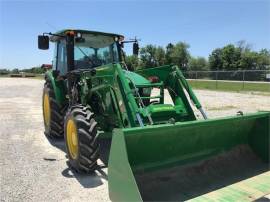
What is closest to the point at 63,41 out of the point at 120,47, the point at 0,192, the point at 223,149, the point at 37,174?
the point at 120,47

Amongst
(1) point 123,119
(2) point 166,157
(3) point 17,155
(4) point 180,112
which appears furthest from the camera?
(3) point 17,155

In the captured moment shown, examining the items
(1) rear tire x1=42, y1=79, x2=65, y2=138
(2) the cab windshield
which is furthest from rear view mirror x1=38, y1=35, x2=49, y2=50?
(1) rear tire x1=42, y1=79, x2=65, y2=138

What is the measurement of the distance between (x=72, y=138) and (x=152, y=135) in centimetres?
174

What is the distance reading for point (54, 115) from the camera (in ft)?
25.0

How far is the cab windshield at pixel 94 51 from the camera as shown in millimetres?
7194

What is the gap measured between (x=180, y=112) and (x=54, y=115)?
3077 mm

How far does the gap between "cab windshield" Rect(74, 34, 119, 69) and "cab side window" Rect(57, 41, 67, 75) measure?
1.43 ft

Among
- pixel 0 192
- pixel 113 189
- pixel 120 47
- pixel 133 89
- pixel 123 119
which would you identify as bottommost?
pixel 0 192

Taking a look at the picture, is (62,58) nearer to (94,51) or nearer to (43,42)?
(43,42)

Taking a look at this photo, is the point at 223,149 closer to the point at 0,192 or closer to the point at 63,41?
the point at 0,192

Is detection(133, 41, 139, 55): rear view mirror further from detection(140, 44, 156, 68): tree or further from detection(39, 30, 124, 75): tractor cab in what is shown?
detection(140, 44, 156, 68): tree

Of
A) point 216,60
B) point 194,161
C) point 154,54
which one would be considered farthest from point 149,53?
point 194,161

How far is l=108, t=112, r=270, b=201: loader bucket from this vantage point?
12.7 feet

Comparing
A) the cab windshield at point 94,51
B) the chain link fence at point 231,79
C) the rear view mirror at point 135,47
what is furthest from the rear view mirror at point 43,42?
the chain link fence at point 231,79
